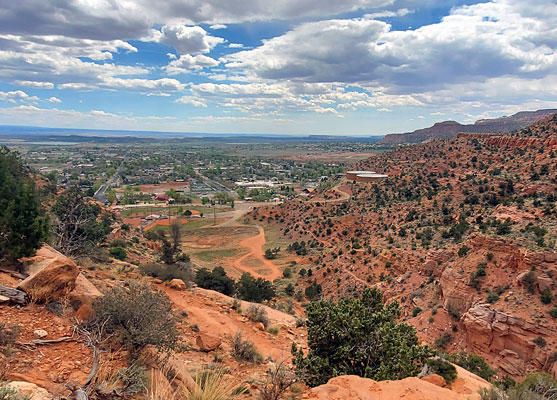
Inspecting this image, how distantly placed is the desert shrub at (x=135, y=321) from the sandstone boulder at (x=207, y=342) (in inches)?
118

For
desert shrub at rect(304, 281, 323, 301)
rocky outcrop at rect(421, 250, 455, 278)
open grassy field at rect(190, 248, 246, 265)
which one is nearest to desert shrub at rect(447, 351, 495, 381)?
rocky outcrop at rect(421, 250, 455, 278)

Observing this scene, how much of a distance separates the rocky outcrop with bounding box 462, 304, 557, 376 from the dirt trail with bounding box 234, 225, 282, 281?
86.4 ft

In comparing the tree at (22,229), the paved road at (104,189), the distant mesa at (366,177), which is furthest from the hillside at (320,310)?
the paved road at (104,189)

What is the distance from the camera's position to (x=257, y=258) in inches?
2087

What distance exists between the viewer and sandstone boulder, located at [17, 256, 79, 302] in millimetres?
9570

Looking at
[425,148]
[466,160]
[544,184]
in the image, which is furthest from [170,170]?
[544,184]

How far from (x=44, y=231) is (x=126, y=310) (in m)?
7.14

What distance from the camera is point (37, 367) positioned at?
22.6ft

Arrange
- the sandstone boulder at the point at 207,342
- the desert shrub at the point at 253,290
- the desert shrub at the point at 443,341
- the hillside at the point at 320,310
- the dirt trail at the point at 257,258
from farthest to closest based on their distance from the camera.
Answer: the dirt trail at the point at 257,258 → the desert shrub at the point at 253,290 → the desert shrub at the point at 443,341 → the sandstone boulder at the point at 207,342 → the hillside at the point at 320,310

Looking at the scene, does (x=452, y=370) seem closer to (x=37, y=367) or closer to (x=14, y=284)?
(x=37, y=367)

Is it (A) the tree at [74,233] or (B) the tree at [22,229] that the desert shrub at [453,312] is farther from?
(A) the tree at [74,233]

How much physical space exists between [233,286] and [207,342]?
13.5 metres

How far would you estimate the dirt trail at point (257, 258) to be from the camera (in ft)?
148

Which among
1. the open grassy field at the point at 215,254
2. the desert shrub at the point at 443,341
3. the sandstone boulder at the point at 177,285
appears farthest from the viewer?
the open grassy field at the point at 215,254
